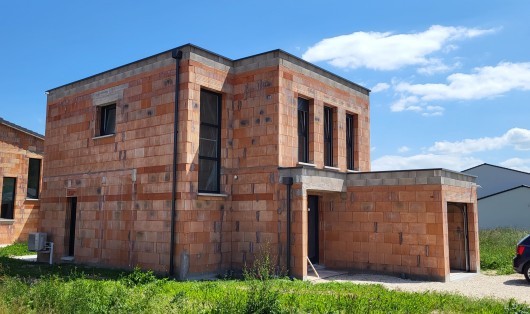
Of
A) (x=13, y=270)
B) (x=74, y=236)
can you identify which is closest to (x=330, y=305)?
(x=13, y=270)

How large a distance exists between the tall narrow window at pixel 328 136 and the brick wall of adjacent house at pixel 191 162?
342 mm

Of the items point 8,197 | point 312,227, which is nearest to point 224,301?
point 312,227

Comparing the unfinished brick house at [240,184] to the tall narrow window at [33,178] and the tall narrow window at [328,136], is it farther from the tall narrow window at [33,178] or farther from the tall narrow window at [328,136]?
the tall narrow window at [33,178]

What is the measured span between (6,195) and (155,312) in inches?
807

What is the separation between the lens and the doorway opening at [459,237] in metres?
15.1

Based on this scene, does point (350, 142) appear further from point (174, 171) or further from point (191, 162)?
point (174, 171)

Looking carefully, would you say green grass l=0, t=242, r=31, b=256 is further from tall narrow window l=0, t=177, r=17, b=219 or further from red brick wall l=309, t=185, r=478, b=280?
red brick wall l=309, t=185, r=478, b=280

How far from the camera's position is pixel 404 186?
13.8 meters

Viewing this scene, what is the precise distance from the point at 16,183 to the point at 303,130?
17085 mm

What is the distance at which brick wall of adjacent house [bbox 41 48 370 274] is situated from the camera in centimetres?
1327

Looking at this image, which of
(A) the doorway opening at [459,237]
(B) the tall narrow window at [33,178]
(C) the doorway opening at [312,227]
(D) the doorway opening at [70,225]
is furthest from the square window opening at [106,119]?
(A) the doorway opening at [459,237]

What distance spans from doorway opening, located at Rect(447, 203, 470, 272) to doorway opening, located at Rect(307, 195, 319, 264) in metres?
4.58

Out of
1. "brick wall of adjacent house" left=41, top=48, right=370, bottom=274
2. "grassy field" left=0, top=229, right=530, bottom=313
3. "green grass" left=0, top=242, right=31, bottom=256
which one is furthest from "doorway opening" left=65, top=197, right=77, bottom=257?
"grassy field" left=0, top=229, right=530, bottom=313

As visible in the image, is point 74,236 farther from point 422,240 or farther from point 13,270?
point 422,240
